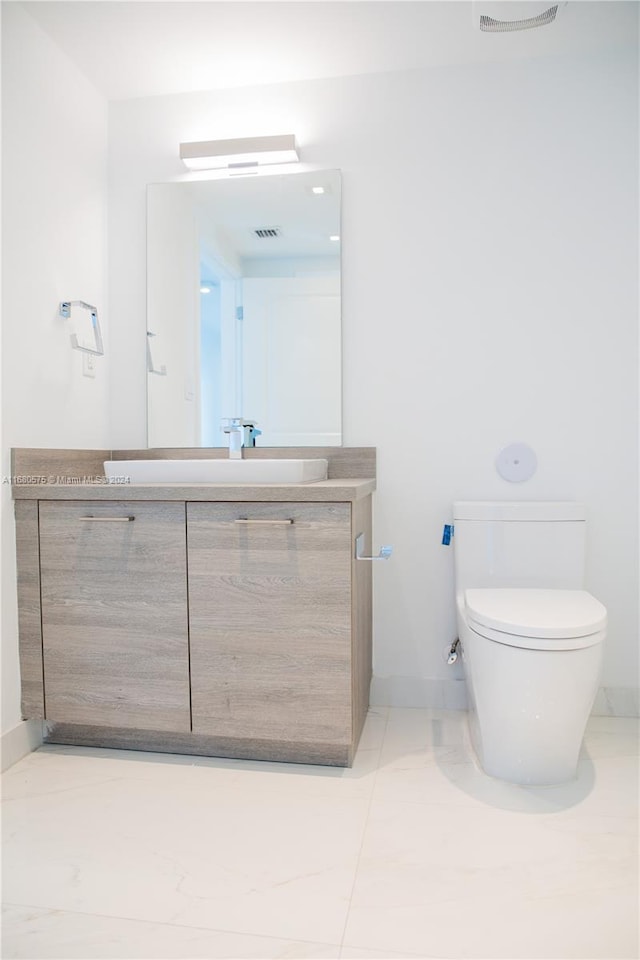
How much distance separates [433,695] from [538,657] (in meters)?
0.78

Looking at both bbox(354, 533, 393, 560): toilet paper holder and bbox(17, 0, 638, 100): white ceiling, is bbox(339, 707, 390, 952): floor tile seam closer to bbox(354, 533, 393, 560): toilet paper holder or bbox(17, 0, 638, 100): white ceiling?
bbox(354, 533, 393, 560): toilet paper holder

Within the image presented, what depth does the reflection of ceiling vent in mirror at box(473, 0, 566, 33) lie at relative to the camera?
1.84 m

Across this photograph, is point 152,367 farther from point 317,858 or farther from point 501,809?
point 501,809

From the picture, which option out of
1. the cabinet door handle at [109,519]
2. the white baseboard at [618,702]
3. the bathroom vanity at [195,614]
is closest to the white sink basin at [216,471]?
the bathroom vanity at [195,614]

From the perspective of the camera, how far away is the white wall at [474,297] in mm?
2125

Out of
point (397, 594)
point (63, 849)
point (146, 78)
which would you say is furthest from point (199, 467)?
point (146, 78)

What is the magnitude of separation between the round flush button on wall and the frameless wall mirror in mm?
578

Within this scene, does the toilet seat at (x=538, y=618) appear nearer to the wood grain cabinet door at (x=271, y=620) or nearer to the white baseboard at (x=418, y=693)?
the wood grain cabinet door at (x=271, y=620)

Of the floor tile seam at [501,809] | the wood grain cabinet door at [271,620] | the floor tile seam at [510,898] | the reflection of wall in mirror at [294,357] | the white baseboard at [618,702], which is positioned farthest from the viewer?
the reflection of wall in mirror at [294,357]

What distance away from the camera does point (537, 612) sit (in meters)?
1.67

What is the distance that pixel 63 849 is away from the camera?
4.71 ft

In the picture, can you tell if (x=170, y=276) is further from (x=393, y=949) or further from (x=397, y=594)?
(x=393, y=949)

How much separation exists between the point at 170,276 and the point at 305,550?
1286 millimetres

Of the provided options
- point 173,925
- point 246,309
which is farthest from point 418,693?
point 246,309
